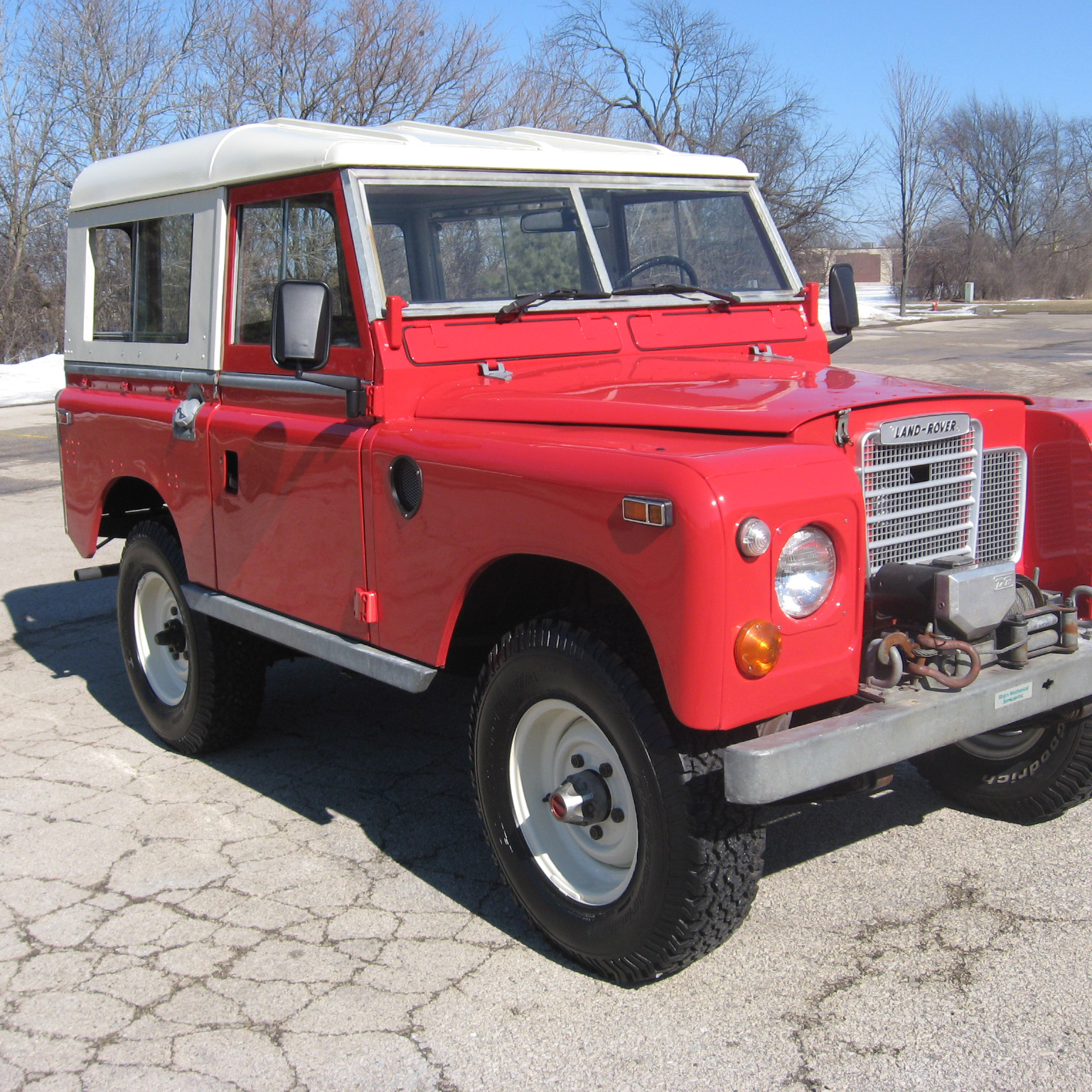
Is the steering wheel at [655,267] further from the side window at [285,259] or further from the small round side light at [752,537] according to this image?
the small round side light at [752,537]

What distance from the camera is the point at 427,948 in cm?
335

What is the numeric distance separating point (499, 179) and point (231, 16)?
2403cm

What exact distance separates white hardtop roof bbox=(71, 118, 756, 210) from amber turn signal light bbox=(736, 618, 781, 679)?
1992 mm

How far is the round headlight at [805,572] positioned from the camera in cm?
270

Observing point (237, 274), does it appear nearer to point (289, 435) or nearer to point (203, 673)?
point (289, 435)

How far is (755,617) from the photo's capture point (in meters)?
2.62

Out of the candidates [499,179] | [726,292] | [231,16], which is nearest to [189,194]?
[499,179]

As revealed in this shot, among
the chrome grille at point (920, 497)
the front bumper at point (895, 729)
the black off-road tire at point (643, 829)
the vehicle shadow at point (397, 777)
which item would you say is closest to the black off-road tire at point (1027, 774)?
the vehicle shadow at point (397, 777)

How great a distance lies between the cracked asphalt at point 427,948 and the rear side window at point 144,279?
1735mm

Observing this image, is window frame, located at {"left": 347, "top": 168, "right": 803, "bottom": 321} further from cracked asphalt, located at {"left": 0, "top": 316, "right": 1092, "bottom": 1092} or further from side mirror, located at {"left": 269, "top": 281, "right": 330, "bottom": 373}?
cracked asphalt, located at {"left": 0, "top": 316, "right": 1092, "bottom": 1092}

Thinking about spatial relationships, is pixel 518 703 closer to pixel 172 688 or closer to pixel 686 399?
pixel 686 399

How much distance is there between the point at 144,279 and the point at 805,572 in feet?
10.5

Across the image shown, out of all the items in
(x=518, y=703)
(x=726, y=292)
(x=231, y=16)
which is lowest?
(x=518, y=703)

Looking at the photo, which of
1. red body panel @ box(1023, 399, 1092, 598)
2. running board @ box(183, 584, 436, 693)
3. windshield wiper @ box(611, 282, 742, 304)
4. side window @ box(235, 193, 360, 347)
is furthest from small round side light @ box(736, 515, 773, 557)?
windshield wiper @ box(611, 282, 742, 304)
